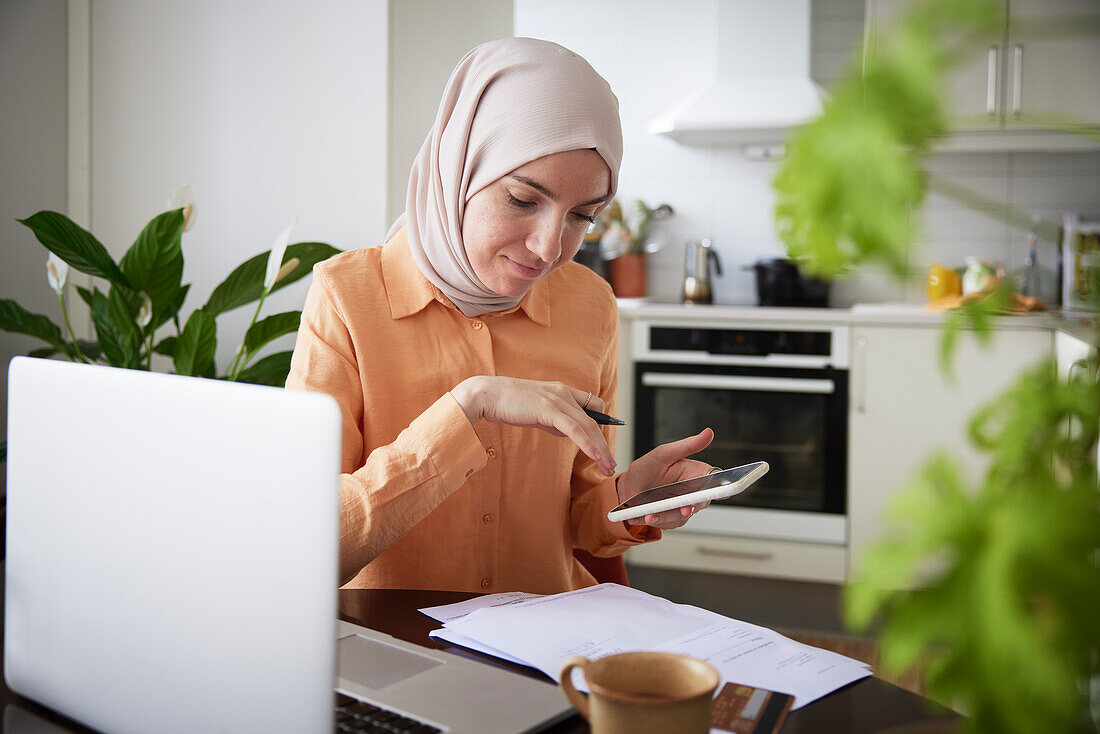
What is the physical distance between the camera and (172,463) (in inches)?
24.4

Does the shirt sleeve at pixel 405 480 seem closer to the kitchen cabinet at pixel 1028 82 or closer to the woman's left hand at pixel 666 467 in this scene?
the woman's left hand at pixel 666 467

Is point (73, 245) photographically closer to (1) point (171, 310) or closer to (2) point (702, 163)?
(1) point (171, 310)

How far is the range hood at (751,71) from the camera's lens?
3.40 m

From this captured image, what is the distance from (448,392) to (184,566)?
2.01 ft

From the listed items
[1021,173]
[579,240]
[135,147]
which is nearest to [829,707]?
[579,240]

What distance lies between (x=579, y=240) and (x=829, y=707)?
72cm

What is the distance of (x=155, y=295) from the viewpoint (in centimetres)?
184

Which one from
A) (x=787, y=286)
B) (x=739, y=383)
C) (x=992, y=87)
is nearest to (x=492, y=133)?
(x=739, y=383)

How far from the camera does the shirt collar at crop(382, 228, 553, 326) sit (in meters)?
1.34

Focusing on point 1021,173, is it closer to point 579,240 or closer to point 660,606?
point 579,240

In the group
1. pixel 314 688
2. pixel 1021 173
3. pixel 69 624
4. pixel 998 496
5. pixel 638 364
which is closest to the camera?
pixel 998 496

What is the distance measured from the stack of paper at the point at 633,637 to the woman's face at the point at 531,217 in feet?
1.47

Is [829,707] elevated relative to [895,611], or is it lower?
lower

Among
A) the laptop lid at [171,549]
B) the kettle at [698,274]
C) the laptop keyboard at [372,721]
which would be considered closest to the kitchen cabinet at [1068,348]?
the kettle at [698,274]
